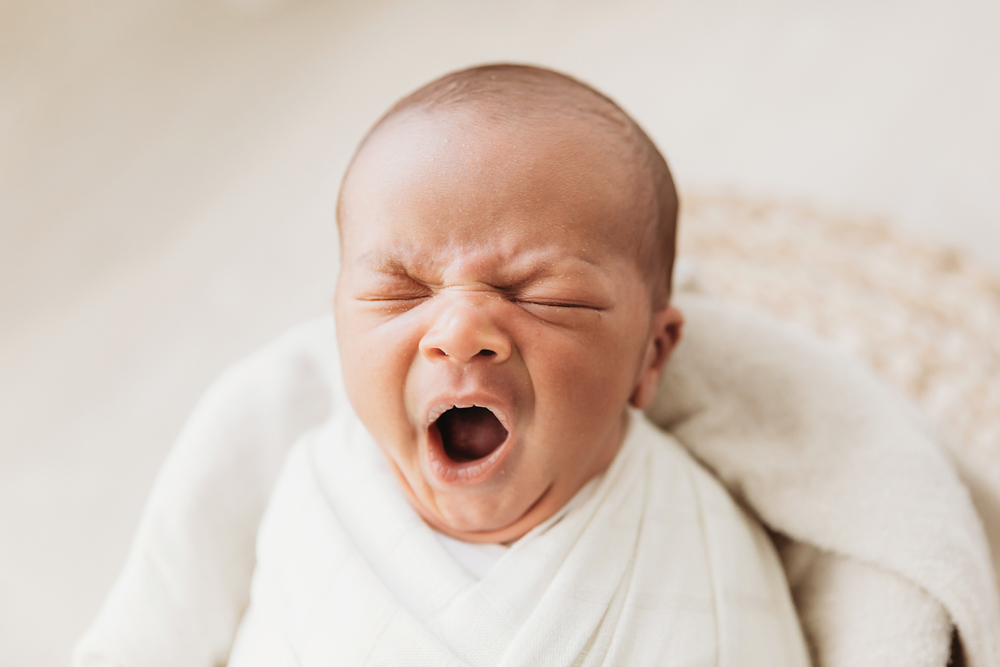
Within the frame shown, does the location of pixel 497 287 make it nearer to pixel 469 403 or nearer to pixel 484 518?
pixel 469 403

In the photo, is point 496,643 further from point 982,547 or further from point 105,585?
point 105,585

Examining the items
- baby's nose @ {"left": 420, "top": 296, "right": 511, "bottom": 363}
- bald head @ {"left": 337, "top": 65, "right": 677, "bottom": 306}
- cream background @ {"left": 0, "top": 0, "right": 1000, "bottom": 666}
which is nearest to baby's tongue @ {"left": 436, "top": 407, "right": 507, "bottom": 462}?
baby's nose @ {"left": 420, "top": 296, "right": 511, "bottom": 363}

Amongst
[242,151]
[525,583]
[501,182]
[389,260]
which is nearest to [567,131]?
[501,182]

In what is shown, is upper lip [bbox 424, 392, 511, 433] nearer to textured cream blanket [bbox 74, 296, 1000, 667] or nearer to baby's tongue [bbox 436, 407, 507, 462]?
baby's tongue [bbox 436, 407, 507, 462]

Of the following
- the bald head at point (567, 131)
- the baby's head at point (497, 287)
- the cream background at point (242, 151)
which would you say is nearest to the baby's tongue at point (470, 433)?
the baby's head at point (497, 287)

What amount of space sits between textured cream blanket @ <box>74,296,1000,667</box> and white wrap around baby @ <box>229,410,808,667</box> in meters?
0.07

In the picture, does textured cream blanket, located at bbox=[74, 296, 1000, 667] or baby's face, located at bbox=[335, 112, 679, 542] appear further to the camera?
textured cream blanket, located at bbox=[74, 296, 1000, 667]

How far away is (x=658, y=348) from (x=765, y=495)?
0.78 ft

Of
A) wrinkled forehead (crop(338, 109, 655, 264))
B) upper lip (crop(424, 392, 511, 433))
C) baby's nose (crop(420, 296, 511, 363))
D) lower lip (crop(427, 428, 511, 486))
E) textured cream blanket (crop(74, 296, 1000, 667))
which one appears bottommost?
textured cream blanket (crop(74, 296, 1000, 667))

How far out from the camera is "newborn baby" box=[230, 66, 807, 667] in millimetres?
702

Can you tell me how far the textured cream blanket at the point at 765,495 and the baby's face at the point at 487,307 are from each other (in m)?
0.29

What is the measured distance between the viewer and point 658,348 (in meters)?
0.89

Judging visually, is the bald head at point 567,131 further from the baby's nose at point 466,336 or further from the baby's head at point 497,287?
the baby's nose at point 466,336

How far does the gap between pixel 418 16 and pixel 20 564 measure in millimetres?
1729
